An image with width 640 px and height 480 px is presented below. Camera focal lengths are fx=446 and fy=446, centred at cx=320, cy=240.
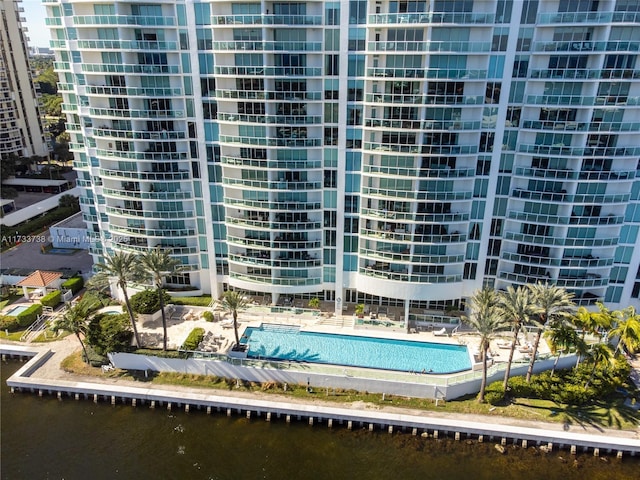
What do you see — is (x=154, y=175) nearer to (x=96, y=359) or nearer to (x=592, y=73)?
(x=96, y=359)

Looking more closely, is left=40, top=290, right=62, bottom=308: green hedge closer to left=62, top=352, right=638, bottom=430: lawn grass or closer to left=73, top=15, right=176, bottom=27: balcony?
left=62, top=352, right=638, bottom=430: lawn grass

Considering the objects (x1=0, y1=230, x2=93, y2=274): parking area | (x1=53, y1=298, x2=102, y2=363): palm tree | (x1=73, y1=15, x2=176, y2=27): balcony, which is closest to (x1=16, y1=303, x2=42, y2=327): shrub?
(x1=0, y1=230, x2=93, y2=274): parking area

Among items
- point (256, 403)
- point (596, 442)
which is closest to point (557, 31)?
point (596, 442)

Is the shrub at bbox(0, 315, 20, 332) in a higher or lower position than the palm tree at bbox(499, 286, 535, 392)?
lower

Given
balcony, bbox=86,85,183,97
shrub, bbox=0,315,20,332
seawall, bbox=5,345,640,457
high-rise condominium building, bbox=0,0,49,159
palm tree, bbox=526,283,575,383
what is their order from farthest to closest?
high-rise condominium building, bbox=0,0,49,159 < shrub, bbox=0,315,20,332 < balcony, bbox=86,85,183,97 < palm tree, bbox=526,283,575,383 < seawall, bbox=5,345,640,457

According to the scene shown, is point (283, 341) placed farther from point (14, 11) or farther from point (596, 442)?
point (14, 11)

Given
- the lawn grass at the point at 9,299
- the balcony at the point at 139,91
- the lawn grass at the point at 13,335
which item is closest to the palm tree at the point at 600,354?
the balcony at the point at 139,91

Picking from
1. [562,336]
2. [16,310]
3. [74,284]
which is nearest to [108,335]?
[74,284]
